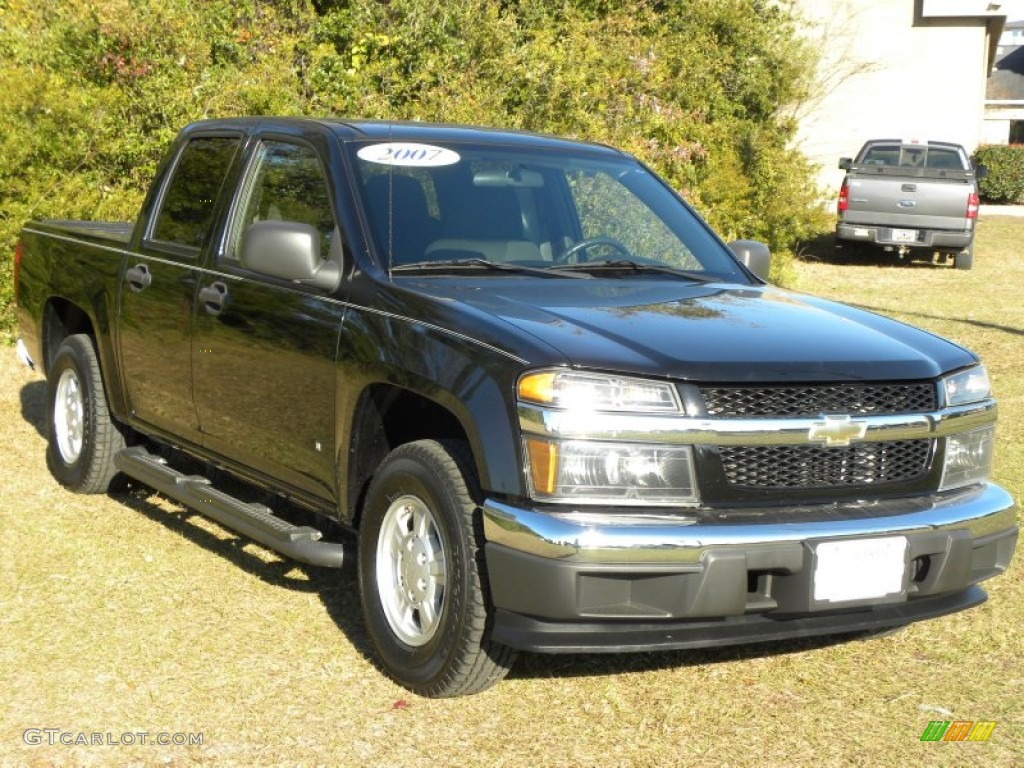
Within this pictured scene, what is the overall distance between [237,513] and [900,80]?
31917mm

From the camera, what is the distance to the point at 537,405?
398cm

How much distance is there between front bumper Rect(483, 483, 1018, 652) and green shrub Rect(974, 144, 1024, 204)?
34.9 m

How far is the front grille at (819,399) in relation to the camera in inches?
161

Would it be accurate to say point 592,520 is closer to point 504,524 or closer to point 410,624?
point 504,524

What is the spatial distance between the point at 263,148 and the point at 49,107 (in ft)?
18.8

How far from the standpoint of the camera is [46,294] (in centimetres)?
728

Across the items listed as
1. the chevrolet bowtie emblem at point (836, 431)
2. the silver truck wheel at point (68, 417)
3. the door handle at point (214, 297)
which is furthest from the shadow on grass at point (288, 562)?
the chevrolet bowtie emblem at point (836, 431)

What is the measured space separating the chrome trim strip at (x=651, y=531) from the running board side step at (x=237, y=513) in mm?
1027

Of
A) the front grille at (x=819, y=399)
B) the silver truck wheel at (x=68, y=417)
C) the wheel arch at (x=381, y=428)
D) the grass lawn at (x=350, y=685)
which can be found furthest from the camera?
the silver truck wheel at (x=68, y=417)

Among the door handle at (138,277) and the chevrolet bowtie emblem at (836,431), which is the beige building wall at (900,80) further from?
the chevrolet bowtie emblem at (836,431)

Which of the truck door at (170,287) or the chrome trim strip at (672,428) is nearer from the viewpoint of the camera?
the chrome trim strip at (672,428)

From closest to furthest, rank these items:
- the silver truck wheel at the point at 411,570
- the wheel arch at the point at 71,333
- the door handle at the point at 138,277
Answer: the silver truck wheel at the point at 411,570 < the door handle at the point at 138,277 < the wheel arch at the point at 71,333

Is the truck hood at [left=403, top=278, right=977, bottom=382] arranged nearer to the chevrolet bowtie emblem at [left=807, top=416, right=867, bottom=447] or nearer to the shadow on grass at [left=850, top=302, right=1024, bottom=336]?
the chevrolet bowtie emblem at [left=807, top=416, right=867, bottom=447]

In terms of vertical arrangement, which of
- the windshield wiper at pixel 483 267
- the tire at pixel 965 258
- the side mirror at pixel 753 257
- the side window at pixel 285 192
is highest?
the side window at pixel 285 192
